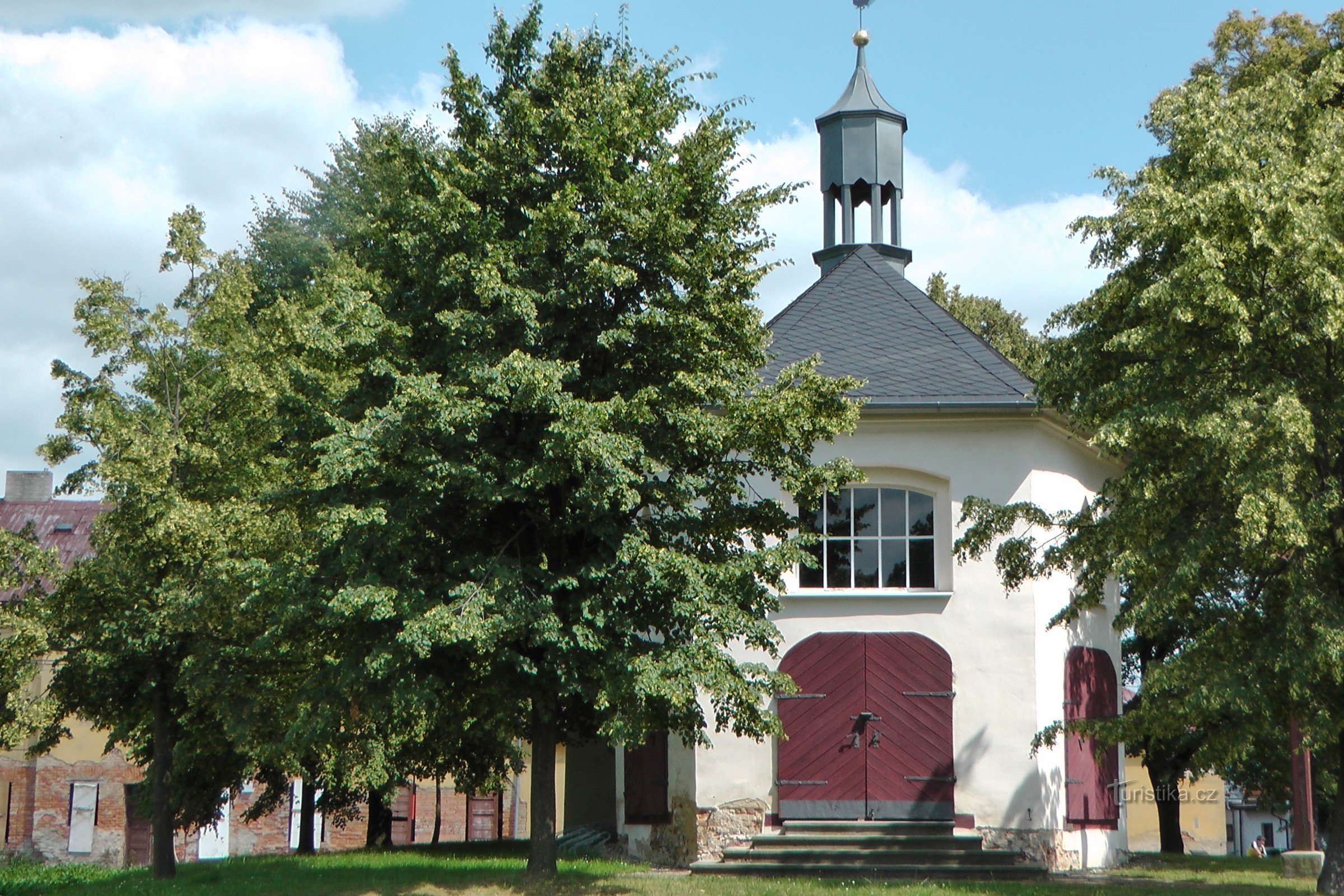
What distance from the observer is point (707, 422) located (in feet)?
38.8

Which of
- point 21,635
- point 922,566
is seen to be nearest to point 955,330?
point 922,566

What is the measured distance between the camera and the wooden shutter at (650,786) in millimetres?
16781

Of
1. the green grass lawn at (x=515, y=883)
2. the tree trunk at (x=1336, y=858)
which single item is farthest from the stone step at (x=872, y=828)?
the tree trunk at (x=1336, y=858)

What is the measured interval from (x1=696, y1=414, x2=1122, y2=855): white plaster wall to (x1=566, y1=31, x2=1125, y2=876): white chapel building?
2 centimetres

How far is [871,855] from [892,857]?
236mm

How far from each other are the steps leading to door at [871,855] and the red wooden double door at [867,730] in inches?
9.9

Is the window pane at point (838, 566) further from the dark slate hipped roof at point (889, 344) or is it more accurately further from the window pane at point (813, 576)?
the dark slate hipped roof at point (889, 344)

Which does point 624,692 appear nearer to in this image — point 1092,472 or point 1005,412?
point 1005,412

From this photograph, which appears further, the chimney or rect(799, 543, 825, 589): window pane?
the chimney

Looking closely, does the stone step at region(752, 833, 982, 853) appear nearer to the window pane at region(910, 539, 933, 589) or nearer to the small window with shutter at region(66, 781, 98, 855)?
the window pane at region(910, 539, 933, 589)

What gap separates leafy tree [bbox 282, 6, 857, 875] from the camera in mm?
11406

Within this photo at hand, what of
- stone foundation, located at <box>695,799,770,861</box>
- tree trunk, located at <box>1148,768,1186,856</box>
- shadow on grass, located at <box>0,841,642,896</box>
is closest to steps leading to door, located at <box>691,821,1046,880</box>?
stone foundation, located at <box>695,799,770,861</box>

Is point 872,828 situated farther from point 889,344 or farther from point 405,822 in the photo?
point 405,822

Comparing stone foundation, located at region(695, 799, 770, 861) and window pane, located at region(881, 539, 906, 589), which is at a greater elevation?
window pane, located at region(881, 539, 906, 589)
